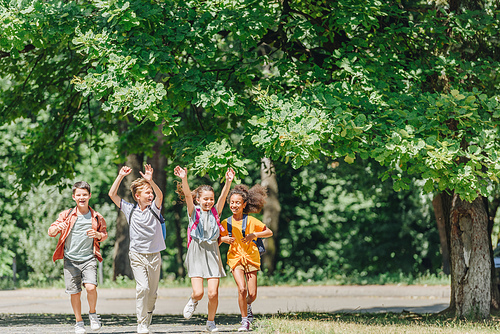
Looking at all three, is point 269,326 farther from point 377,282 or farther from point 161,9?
point 377,282

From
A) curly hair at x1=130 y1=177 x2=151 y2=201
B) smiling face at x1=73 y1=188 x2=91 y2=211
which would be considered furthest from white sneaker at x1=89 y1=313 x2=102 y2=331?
curly hair at x1=130 y1=177 x2=151 y2=201

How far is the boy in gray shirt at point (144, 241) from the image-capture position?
713 centimetres

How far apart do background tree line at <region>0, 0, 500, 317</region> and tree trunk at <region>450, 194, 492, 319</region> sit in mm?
16

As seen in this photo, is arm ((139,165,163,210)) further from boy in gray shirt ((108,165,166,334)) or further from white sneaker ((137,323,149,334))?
white sneaker ((137,323,149,334))

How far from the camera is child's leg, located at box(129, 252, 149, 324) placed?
710 cm

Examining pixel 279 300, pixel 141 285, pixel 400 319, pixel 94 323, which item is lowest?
pixel 279 300

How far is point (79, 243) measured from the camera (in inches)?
286

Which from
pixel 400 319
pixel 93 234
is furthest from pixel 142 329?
pixel 400 319

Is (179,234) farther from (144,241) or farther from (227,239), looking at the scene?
(144,241)

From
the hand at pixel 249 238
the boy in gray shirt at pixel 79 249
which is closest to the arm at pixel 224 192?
the hand at pixel 249 238

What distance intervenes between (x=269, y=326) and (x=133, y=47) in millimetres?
3853

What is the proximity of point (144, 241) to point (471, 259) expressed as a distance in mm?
5448

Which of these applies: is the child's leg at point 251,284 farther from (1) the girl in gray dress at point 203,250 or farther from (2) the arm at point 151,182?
(2) the arm at point 151,182

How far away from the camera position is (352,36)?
10570mm
